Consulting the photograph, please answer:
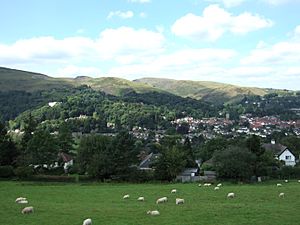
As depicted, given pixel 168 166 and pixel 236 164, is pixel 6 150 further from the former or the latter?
pixel 236 164

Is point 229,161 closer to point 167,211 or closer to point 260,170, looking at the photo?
point 260,170

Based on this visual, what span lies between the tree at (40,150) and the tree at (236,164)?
32385mm

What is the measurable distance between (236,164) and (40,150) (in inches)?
1443

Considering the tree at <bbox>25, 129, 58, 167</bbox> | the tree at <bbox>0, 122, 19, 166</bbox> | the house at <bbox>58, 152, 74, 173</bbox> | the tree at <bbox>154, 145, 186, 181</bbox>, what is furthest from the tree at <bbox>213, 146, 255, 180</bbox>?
the tree at <bbox>0, 122, 19, 166</bbox>

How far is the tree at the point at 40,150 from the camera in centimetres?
7750

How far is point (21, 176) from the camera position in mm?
72875

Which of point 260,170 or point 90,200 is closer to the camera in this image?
point 90,200

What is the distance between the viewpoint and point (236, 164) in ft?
221

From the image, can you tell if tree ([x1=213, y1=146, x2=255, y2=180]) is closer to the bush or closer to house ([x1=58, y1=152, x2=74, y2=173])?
the bush

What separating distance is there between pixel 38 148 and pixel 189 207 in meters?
50.5

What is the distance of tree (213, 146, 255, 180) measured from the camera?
67625 millimetres

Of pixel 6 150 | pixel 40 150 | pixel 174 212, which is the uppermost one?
pixel 40 150

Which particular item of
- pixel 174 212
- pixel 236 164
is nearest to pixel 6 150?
pixel 236 164

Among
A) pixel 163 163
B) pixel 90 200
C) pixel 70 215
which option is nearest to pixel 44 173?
pixel 163 163
